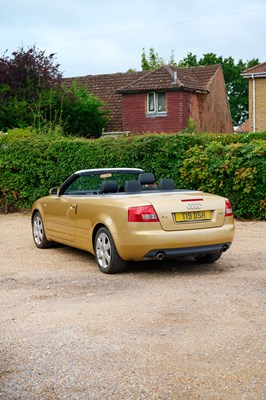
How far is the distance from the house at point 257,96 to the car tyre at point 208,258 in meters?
35.0

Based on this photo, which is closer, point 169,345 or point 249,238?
point 169,345

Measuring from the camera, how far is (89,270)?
9633mm

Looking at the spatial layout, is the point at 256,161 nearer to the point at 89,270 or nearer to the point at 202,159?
the point at 202,159

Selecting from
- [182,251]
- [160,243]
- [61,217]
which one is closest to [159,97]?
[61,217]

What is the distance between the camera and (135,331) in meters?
6.14

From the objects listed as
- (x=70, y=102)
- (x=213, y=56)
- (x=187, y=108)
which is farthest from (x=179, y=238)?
(x=213, y=56)

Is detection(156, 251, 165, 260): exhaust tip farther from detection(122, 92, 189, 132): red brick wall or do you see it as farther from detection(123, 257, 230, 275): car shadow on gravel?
detection(122, 92, 189, 132): red brick wall

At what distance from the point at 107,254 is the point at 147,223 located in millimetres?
794

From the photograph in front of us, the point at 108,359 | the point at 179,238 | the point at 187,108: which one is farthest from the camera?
the point at 187,108

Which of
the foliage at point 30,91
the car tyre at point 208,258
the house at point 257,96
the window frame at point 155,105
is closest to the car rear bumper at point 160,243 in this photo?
the car tyre at point 208,258

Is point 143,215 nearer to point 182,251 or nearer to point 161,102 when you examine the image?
point 182,251

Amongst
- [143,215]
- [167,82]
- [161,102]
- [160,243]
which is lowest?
[160,243]

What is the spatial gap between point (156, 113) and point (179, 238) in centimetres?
3584

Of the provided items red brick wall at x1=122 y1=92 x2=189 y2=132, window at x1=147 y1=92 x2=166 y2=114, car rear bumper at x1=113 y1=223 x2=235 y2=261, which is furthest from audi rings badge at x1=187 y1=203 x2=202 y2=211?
window at x1=147 y1=92 x2=166 y2=114
